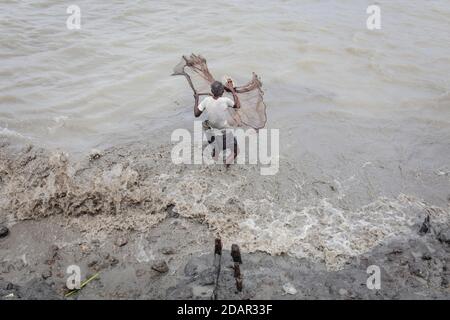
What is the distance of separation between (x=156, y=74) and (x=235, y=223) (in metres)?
4.87

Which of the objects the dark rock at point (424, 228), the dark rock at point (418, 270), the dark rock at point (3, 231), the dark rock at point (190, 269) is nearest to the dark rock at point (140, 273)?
the dark rock at point (190, 269)

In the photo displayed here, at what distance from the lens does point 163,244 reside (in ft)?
16.0

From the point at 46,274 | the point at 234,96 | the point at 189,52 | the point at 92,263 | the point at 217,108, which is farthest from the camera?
the point at 189,52

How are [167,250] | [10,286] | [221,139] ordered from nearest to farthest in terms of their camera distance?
[10,286] < [167,250] < [221,139]

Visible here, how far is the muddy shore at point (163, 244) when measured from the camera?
167 inches

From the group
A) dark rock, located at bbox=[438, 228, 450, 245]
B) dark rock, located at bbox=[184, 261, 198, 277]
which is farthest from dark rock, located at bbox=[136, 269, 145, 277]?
dark rock, located at bbox=[438, 228, 450, 245]

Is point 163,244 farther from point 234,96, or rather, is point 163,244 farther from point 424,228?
point 424,228

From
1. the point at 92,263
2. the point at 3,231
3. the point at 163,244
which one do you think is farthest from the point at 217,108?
the point at 3,231

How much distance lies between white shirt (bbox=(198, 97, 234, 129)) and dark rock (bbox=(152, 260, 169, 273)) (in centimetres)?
222

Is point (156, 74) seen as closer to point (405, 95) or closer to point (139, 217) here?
point (139, 217)

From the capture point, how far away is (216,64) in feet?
30.4

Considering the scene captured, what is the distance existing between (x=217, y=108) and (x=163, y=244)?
6.54 feet

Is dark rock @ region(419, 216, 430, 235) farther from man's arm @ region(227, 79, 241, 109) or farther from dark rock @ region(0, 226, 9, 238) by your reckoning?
dark rock @ region(0, 226, 9, 238)
